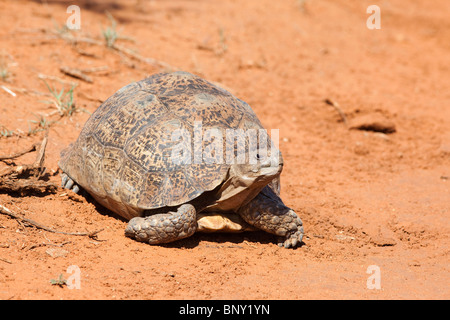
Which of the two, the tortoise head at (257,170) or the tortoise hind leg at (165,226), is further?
the tortoise hind leg at (165,226)

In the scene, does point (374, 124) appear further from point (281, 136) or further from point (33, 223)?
point (33, 223)

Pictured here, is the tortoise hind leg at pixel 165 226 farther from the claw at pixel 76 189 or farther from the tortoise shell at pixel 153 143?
the claw at pixel 76 189

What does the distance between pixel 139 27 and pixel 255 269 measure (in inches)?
275

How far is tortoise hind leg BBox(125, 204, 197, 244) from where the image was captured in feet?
15.0

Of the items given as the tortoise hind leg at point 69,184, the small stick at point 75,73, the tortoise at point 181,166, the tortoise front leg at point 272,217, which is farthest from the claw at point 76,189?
the small stick at point 75,73

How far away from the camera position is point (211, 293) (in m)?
4.13

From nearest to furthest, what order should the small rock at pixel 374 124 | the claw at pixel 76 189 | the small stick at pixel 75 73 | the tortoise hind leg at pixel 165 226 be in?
the tortoise hind leg at pixel 165 226 < the claw at pixel 76 189 < the small stick at pixel 75 73 < the small rock at pixel 374 124

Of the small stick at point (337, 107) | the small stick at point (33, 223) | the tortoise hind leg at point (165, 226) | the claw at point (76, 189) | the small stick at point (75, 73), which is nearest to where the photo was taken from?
the tortoise hind leg at point (165, 226)

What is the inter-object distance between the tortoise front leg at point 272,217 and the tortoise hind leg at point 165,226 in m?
0.56

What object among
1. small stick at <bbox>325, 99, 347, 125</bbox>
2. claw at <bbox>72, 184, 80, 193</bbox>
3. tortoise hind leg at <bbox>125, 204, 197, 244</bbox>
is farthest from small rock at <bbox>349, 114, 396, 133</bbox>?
claw at <bbox>72, 184, 80, 193</bbox>

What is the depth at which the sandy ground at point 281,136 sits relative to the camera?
4379mm

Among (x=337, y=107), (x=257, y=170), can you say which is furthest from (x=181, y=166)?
(x=337, y=107)

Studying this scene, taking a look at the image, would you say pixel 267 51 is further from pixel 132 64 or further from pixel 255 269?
pixel 255 269

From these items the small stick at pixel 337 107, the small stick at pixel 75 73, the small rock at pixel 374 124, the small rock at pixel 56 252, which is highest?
the small stick at pixel 75 73
